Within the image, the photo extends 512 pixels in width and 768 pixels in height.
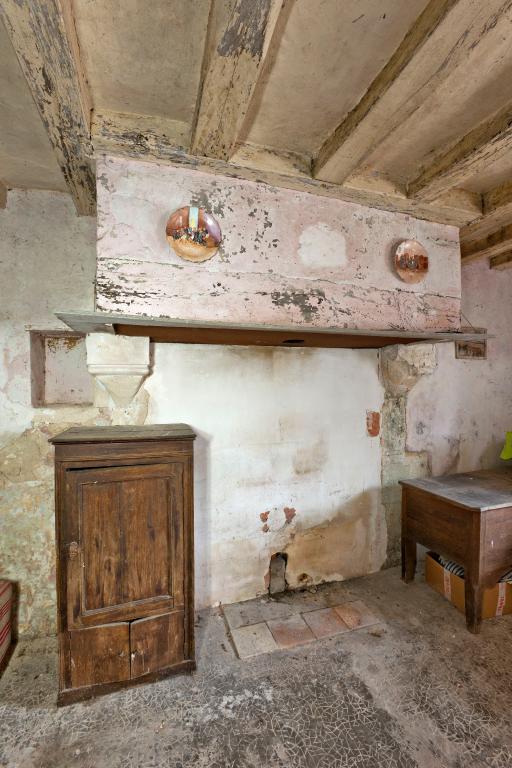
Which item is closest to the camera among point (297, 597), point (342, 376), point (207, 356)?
point (207, 356)

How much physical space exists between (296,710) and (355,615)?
0.91 metres

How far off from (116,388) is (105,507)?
77cm

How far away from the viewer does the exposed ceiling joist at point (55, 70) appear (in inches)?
47.3

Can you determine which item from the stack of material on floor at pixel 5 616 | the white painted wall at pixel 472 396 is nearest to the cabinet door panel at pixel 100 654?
the stack of material on floor at pixel 5 616

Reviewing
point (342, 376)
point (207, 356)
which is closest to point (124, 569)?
point (207, 356)

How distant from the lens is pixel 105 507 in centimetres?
190

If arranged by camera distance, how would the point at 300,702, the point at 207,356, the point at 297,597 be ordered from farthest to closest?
the point at 297,597, the point at 207,356, the point at 300,702

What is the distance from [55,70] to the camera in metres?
1.42

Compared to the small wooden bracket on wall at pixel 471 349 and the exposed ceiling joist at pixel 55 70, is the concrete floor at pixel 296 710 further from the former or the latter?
the exposed ceiling joist at pixel 55 70

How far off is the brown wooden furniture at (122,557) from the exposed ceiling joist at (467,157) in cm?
219

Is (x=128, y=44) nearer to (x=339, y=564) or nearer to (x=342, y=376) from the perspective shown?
(x=342, y=376)

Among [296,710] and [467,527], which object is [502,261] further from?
[296,710]

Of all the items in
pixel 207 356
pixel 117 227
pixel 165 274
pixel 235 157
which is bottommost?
pixel 207 356

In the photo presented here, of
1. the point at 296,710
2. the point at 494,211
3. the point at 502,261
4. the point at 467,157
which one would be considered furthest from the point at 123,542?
the point at 502,261
